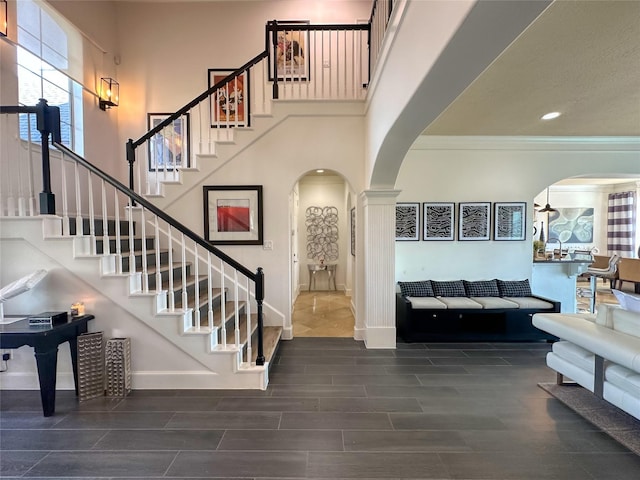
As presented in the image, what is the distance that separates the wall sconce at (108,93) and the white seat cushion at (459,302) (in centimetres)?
562

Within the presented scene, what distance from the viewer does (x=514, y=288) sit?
15.1 ft

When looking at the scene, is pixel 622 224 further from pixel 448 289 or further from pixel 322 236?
pixel 322 236

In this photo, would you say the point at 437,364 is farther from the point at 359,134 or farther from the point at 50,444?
the point at 50,444

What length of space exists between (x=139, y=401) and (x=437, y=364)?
299 cm

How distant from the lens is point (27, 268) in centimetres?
280

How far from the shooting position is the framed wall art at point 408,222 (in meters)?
4.73

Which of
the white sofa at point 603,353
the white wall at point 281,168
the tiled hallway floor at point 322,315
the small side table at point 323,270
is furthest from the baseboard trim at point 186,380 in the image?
the small side table at point 323,270

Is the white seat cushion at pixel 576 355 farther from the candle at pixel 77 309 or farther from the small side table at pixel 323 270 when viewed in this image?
the small side table at pixel 323 270

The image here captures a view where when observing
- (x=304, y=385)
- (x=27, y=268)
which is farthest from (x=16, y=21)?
(x=304, y=385)

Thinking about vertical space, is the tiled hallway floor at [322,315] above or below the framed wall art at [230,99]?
below

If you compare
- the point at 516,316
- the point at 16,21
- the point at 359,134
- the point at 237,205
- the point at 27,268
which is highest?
the point at 16,21

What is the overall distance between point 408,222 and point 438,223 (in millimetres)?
462

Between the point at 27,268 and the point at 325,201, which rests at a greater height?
the point at 325,201

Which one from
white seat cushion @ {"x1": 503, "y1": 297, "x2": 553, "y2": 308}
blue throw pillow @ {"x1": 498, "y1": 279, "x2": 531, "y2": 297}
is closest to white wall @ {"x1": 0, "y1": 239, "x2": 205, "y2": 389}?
white seat cushion @ {"x1": 503, "y1": 297, "x2": 553, "y2": 308}
